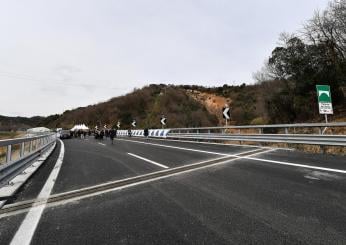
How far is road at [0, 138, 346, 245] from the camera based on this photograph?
3.27 meters

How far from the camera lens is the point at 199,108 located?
65.9 metres

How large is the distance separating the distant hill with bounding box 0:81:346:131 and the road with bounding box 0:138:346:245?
21529 mm

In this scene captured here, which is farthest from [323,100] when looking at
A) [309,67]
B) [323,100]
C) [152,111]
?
[152,111]

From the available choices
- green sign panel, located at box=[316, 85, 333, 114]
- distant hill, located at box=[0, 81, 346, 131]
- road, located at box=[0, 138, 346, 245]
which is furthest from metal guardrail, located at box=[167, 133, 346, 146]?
distant hill, located at box=[0, 81, 346, 131]

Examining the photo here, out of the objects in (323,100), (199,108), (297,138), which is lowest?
(297,138)

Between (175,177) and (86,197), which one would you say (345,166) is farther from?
(86,197)

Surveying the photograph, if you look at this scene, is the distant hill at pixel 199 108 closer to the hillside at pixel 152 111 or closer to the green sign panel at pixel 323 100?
the hillside at pixel 152 111

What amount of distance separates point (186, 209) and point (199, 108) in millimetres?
62214

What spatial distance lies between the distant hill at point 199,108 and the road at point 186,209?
21.5 m

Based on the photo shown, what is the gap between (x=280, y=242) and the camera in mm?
2986

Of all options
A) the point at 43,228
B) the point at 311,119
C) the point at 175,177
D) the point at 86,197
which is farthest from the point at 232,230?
the point at 311,119

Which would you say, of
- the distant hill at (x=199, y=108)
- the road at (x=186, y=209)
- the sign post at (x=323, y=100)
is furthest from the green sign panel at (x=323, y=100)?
the distant hill at (x=199, y=108)

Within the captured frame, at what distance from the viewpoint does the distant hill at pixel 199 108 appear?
107ft

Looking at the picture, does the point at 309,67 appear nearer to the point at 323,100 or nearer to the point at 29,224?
the point at 323,100
